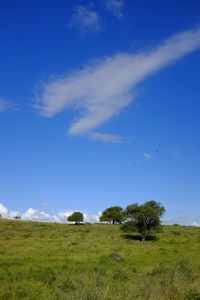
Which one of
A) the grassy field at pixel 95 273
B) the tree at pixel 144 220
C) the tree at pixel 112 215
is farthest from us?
the tree at pixel 112 215

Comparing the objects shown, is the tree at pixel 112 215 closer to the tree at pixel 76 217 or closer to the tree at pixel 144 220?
the tree at pixel 76 217

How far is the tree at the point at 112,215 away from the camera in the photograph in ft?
327

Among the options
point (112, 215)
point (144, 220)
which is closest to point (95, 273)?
point (144, 220)

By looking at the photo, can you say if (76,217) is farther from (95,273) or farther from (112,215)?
(95,273)

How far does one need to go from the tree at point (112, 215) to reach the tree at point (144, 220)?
42413mm

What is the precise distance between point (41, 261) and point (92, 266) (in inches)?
196

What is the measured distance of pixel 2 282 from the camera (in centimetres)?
1867

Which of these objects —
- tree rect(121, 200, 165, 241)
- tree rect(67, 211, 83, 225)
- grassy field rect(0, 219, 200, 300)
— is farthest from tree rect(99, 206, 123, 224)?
grassy field rect(0, 219, 200, 300)

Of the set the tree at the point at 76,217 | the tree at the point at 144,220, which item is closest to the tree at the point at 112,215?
the tree at the point at 76,217

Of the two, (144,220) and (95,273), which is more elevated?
(144,220)

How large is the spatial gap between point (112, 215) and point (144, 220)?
151 ft

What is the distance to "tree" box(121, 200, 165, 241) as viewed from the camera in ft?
180

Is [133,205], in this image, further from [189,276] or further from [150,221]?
[189,276]

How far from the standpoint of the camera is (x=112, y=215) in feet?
329
